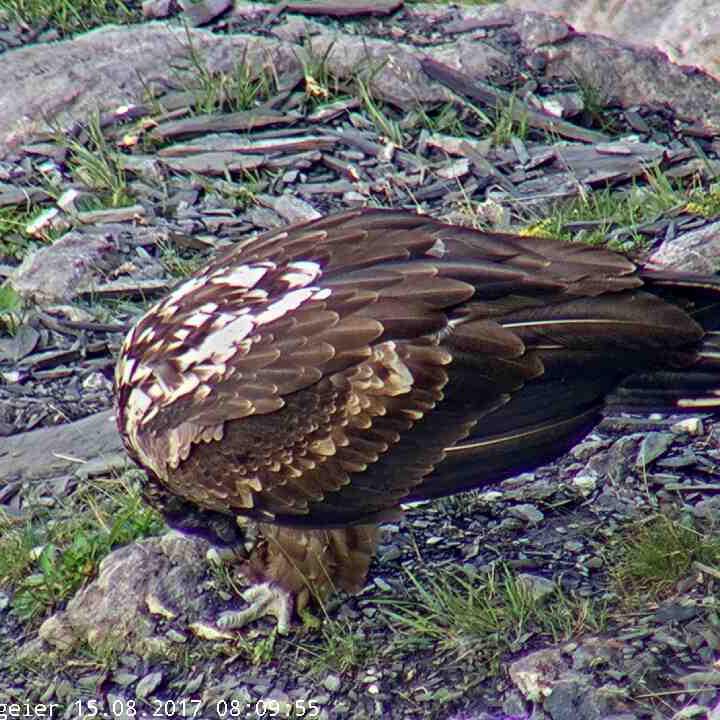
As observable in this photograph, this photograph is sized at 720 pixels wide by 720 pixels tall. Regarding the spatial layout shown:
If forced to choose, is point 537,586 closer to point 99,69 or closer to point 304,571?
point 304,571

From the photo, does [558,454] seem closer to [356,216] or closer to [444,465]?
[444,465]

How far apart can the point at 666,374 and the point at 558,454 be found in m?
0.46

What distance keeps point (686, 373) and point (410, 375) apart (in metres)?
0.96

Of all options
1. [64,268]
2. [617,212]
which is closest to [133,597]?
[64,268]

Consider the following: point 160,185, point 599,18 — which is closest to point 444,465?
point 160,185

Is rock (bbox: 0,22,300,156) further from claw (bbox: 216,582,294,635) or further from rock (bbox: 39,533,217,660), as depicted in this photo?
claw (bbox: 216,582,294,635)

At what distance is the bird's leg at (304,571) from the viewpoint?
6.02m

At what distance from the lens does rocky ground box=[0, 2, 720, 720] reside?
565cm

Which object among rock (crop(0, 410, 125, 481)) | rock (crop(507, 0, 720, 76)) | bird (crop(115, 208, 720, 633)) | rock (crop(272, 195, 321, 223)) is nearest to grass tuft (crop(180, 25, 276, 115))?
rock (crop(272, 195, 321, 223))

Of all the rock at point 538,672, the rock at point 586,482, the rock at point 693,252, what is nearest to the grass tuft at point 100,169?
the rock at point 693,252

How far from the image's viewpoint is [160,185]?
8.63 meters

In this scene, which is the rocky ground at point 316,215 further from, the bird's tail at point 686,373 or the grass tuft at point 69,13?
the bird's tail at point 686,373

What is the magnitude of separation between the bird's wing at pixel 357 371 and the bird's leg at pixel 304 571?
25cm

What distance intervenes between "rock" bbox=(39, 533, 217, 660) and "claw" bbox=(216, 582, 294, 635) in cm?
11
